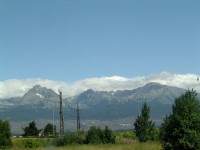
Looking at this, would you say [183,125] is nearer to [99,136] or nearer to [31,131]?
[99,136]

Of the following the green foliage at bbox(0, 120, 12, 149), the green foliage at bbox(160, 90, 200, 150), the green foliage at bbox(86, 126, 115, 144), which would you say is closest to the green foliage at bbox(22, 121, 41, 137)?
the green foliage at bbox(86, 126, 115, 144)

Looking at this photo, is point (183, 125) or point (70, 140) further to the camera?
point (70, 140)

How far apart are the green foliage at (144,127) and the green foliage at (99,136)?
14.3ft

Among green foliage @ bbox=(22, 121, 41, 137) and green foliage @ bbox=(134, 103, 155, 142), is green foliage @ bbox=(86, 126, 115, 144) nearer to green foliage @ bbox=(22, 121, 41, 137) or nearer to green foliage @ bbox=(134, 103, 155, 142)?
green foliage @ bbox=(134, 103, 155, 142)

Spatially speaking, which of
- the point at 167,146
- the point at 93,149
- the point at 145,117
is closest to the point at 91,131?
the point at 145,117

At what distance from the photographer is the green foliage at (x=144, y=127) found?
58.2 m

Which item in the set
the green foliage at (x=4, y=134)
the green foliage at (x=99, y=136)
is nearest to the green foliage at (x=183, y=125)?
the green foliage at (x=99, y=136)

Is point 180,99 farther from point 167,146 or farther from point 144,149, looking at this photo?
point 144,149

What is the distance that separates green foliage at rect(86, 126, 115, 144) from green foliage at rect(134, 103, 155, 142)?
14.3 ft

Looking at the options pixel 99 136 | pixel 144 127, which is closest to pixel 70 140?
pixel 99 136

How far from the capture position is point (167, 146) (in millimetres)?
30234

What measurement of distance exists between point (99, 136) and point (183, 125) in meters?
27.1

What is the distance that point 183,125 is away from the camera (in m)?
29.3

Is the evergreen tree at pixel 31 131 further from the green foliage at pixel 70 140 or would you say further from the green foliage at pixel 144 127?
the green foliage at pixel 144 127
